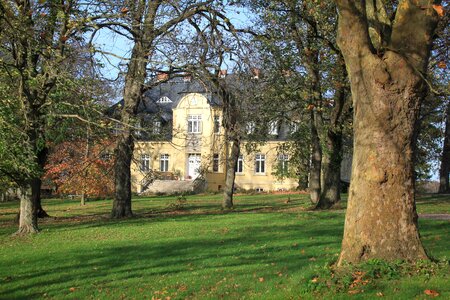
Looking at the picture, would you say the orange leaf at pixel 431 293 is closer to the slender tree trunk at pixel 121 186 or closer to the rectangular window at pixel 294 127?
the slender tree trunk at pixel 121 186

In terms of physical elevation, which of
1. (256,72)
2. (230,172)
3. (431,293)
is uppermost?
(256,72)

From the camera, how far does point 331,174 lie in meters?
23.4

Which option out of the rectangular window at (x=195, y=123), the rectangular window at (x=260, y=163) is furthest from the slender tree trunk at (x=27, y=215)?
the rectangular window at (x=260, y=163)

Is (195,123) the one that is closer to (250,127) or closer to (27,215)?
(250,127)

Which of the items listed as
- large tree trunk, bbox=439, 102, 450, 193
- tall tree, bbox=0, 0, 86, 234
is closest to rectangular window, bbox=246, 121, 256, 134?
tall tree, bbox=0, 0, 86, 234

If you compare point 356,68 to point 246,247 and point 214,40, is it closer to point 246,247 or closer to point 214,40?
point 246,247

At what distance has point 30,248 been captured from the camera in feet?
44.8

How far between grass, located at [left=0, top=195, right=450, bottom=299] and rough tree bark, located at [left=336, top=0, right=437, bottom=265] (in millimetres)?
486

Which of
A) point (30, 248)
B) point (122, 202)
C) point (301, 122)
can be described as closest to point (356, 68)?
point (30, 248)

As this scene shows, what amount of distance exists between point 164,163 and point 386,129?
1775 inches

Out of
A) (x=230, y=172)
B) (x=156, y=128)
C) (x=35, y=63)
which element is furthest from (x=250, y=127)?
(x=35, y=63)

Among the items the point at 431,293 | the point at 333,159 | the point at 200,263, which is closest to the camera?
the point at 431,293

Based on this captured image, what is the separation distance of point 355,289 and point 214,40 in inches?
648

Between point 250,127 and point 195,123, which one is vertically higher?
point 195,123
